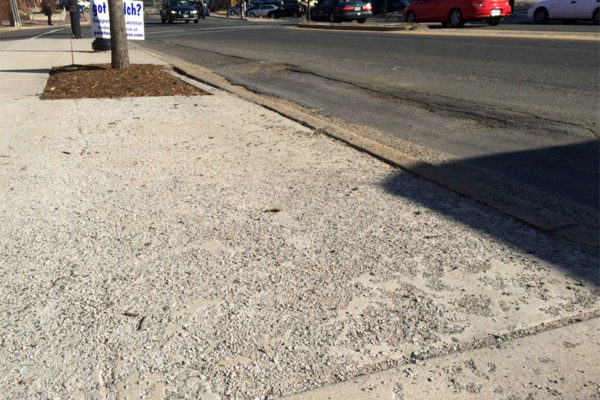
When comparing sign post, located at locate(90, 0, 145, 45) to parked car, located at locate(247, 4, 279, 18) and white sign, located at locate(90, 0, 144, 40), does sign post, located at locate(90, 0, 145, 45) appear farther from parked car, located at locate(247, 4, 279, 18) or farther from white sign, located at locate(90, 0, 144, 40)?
parked car, located at locate(247, 4, 279, 18)

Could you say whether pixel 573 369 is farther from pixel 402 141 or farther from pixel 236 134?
pixel 236 134

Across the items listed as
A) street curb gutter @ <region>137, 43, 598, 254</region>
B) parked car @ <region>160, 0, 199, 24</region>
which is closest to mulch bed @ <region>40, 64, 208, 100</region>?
street curb gutter @ <region>137, 43, 598, 254</region>

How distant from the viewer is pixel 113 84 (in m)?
9.53

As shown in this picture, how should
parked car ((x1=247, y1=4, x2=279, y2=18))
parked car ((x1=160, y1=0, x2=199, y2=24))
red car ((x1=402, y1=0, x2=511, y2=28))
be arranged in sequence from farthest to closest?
parked car ((x1=247, y1=4, x2=279, y2=18)) < parked car ((x1=160, y1=0, x2=199, y2=24)) < red car ((x1=402, y1=0, x2=511, y2=28))

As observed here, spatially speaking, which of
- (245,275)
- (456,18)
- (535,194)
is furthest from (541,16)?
(245,275)

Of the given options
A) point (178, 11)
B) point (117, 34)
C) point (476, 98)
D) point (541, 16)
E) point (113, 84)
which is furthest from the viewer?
point (178, 11)

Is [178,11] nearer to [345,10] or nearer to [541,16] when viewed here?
[345,10]

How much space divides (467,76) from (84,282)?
877cm

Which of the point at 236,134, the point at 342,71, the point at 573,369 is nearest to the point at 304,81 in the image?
the point at 342,71

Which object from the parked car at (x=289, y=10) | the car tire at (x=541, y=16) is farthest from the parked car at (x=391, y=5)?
the car tire at (x=541, y=16)

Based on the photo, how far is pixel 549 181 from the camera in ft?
15.5

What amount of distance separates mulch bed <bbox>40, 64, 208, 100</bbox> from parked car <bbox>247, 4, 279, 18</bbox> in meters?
46.3

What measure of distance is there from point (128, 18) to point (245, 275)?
10.7 m

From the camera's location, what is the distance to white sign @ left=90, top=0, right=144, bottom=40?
12.3 m
